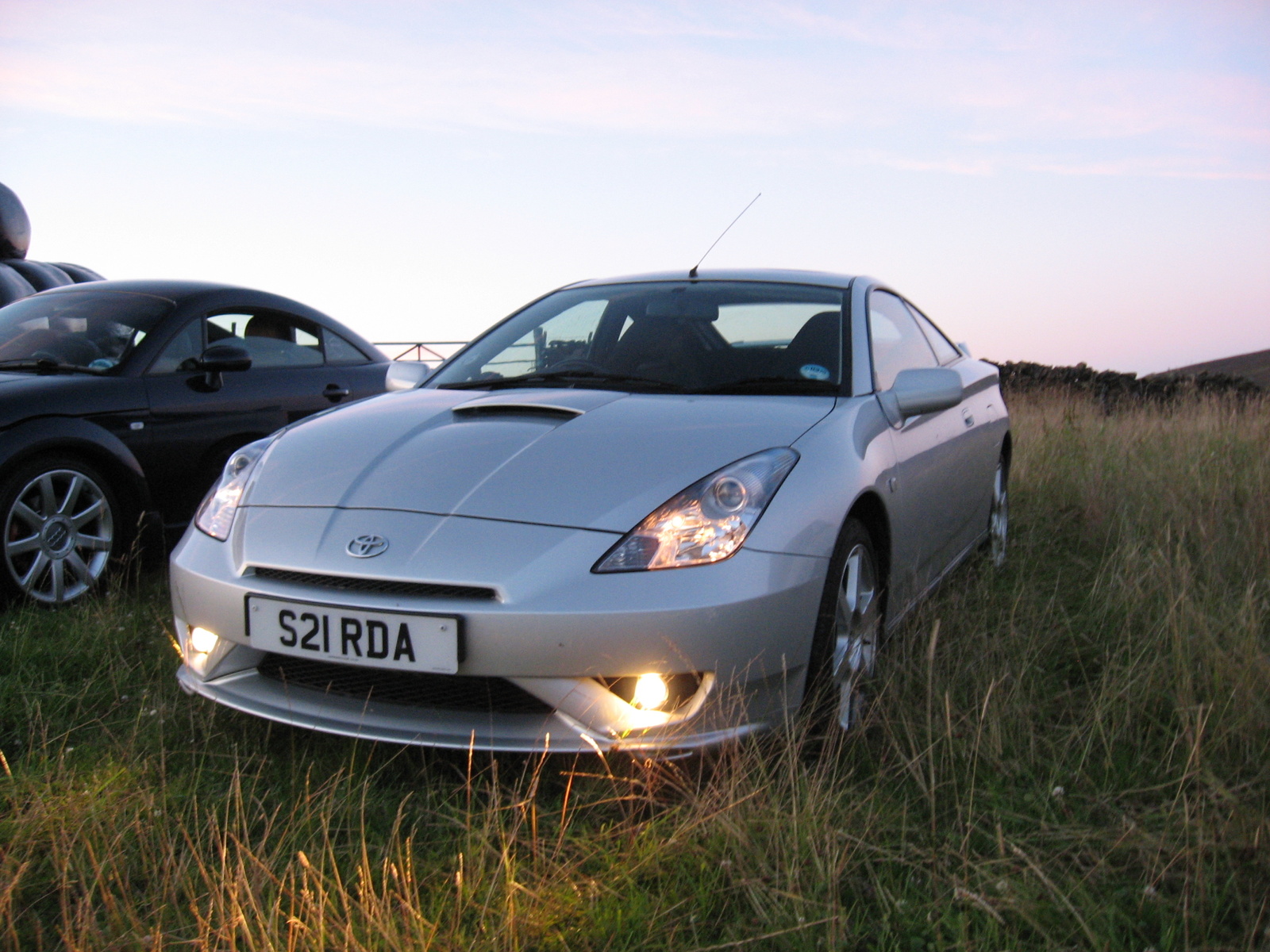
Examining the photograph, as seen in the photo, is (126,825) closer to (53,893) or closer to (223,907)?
(53,893)

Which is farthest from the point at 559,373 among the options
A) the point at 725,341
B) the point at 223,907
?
the point at 223,907

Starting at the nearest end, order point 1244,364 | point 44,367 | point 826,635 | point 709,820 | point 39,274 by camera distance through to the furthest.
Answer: point 709,820, point 826,635, point 44,367, point 39,274, point 1244,364

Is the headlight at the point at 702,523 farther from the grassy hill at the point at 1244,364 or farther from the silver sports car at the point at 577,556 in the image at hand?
the grassy hill at the point at 1244,364

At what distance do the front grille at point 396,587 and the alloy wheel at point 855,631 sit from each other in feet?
2.95

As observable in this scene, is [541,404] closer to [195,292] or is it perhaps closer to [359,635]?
[359,635]

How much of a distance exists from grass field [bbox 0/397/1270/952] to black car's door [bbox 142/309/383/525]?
1214 mm

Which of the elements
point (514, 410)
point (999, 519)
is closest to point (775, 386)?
point (514, 410)

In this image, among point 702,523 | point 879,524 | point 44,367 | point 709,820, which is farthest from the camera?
point 44,367

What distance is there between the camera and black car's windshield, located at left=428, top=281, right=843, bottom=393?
11.0ft

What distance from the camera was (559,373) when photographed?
11.7ft

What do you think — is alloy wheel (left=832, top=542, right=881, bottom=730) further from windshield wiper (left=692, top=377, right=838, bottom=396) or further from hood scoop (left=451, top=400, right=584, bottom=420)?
hood scoop (left=451, top=400, right=584, bottom=420)

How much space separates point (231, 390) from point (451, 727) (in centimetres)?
312

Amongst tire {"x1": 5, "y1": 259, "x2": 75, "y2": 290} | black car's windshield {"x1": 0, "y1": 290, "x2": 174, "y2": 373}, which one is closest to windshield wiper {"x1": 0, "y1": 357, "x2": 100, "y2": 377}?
black car's windshield {"x1": 0, "y1": 290, "x2": 174, "y2": 373}

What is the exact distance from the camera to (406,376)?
3.96 metres
